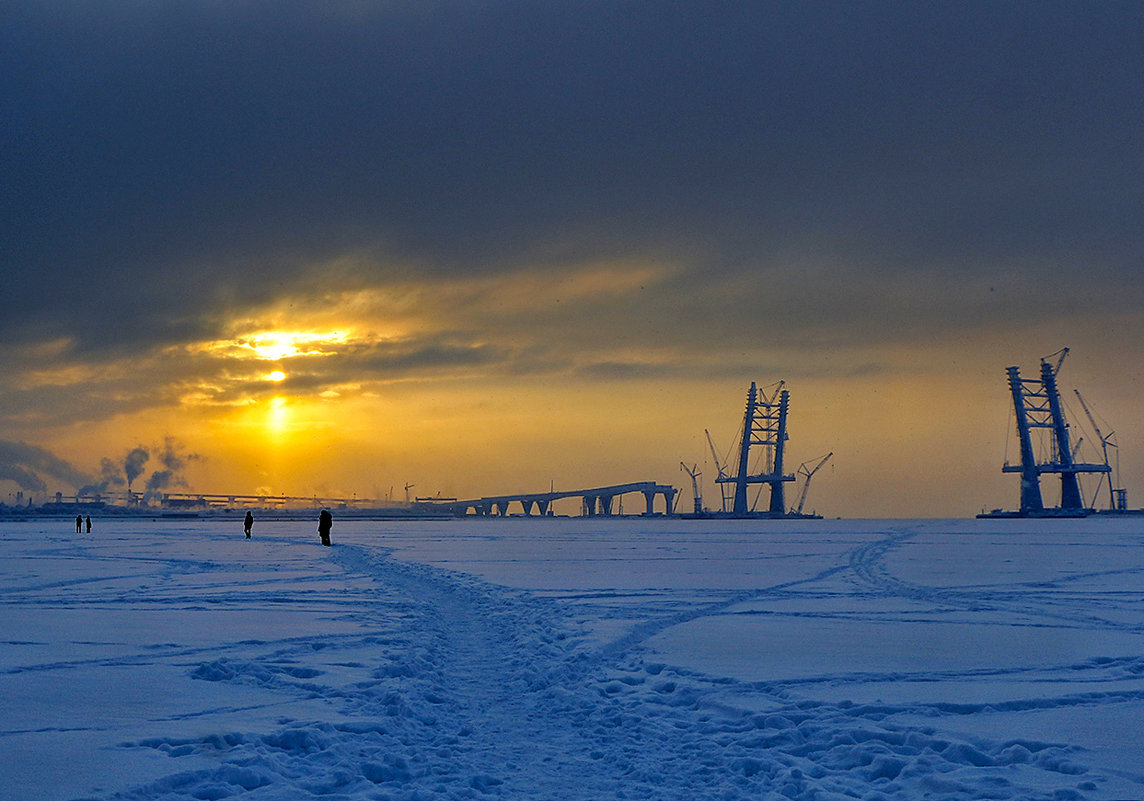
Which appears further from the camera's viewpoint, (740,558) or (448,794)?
(740,558)

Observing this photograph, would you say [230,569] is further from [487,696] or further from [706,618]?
[487,696]

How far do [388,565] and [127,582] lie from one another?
8.38 metres

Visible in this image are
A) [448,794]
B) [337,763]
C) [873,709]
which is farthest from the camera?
[873,709]

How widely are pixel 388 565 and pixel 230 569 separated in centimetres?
478

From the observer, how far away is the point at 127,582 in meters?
21.1

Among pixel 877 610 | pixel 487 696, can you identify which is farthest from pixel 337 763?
pixel 877 610

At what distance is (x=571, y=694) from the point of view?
29.9 feet

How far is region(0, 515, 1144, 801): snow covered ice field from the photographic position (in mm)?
6301

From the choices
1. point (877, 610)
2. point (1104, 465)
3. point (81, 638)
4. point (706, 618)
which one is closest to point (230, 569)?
point (81, 638)

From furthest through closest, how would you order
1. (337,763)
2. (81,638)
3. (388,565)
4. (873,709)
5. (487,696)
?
(388,565), (81,638), (487,696), (873,709), (337,763)

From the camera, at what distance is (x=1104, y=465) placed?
13025 centimetres

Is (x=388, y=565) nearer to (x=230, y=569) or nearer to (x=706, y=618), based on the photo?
(x=230, y=569)

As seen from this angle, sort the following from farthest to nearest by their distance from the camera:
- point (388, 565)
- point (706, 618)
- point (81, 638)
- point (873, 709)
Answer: point (388, 565), point (706, 618), point (81, 638), point (873, 709)

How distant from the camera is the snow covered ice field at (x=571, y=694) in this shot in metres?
6.30
